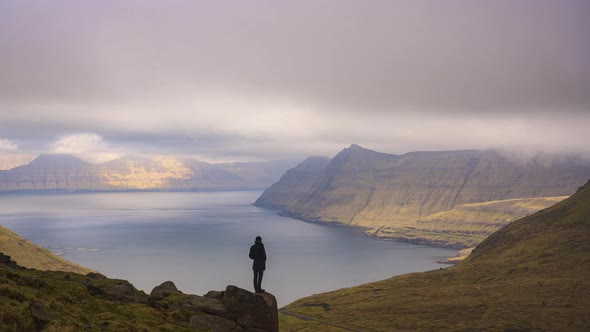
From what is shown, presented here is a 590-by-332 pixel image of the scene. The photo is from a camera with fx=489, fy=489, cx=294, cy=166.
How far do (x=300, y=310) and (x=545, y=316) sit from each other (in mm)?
82938

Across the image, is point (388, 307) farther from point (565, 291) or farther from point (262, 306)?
point (262, 306)

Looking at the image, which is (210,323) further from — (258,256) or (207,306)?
(258,256)

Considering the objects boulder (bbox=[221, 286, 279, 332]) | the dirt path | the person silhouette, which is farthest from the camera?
the dirt path

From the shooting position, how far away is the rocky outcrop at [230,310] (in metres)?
40.8

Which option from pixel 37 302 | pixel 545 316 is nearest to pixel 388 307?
pixel 545 316

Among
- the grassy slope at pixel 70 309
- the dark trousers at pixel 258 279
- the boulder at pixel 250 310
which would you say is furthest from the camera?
the dark trousers at pixel 258 279

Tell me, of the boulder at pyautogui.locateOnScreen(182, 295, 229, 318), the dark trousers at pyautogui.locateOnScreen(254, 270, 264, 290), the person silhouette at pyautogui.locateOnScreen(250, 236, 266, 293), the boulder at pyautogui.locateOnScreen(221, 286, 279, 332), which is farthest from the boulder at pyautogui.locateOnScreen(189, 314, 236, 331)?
the person silhouette at pyautogui.locateOnScreen(250, 236, 266, 293)

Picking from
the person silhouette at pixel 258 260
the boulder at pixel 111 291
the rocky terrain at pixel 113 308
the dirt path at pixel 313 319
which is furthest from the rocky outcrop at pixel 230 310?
the dirt path at pixel 313 319

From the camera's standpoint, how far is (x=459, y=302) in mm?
184500

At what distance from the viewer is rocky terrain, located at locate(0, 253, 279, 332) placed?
28844 mm

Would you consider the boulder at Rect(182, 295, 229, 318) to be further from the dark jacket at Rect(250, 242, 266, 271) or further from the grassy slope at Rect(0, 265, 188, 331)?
the dark jacket at Rect(250, 242, 266, 271)

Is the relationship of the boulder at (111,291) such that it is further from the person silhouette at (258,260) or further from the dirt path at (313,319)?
the dirt path at (313,319)

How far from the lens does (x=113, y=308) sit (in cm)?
3806

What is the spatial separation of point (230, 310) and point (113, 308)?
9653 millimetres
